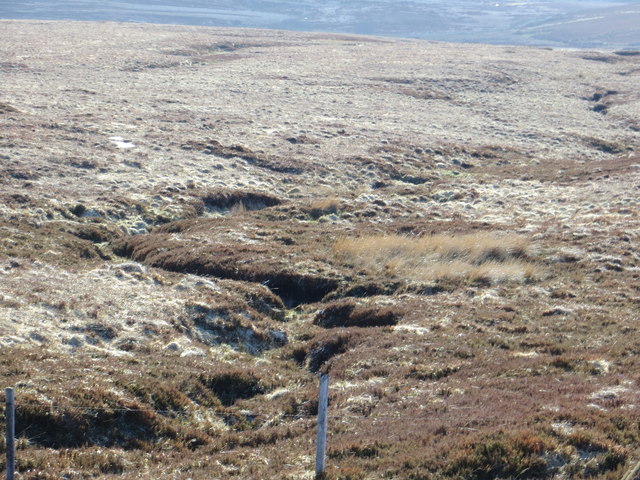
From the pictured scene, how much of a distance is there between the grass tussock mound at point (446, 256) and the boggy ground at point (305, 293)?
96mm

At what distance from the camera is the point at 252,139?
43062 mm

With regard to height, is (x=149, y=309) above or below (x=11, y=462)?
below

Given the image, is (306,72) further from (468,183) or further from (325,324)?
(325,324)

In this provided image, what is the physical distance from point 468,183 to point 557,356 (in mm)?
25403

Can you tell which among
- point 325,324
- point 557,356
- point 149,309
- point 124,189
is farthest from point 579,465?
point 124,189

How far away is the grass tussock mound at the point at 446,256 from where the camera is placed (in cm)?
1984

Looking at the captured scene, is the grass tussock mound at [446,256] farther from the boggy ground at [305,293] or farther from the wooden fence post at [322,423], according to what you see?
the wooden fence post at [322,423]

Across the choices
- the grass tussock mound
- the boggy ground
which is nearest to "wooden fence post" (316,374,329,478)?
the boggy ground

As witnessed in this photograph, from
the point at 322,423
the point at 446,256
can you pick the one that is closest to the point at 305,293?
the point at 446,256

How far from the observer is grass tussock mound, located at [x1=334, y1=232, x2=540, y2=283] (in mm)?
19844

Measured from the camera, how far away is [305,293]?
19.5m

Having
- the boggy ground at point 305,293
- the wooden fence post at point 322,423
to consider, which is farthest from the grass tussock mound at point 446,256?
the wooden fence post at point 322,423

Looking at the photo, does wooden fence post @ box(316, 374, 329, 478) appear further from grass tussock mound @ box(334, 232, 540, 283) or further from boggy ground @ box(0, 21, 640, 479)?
grass tussock mound @ box(334, 232, 540, 283)

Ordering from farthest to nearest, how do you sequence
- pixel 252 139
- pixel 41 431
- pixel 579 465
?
pixel 252 139 < pixel 41 431 < pixel 579 465
